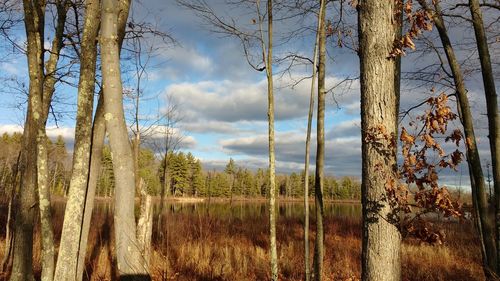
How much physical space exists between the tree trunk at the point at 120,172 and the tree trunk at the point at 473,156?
5363 mm

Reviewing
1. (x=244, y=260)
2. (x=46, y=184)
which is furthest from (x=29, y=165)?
(x=244, y=260)

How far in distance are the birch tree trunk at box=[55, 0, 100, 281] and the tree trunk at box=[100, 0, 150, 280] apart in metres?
1.46

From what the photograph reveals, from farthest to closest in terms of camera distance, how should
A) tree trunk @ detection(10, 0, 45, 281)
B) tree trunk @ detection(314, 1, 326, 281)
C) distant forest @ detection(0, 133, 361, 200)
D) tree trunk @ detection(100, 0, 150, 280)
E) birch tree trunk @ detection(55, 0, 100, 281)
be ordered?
1. distant forest @ detection(0, 133, 361, 200)
2. tree trunk @ detection(314, 1, 326, 281)
3. tree trunk @ detection(10, 0, 45, 281)
4. birch tree trunk @ detection(55, 0, 100, 281)
5. tree trunk @ detection(100, 0, 150, 280)

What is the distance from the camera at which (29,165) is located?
5496 millimetres

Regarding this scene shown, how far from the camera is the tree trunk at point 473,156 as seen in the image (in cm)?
649

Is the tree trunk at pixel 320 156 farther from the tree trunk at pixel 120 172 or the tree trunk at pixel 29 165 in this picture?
the tree trunk at pixel 29 165

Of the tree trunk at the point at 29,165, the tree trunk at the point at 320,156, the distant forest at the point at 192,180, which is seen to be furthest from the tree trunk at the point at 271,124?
the distant forest at the point at 192,180

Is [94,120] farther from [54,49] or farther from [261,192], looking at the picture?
[261,192]

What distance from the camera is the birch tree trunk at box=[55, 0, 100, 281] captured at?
4.14 metres

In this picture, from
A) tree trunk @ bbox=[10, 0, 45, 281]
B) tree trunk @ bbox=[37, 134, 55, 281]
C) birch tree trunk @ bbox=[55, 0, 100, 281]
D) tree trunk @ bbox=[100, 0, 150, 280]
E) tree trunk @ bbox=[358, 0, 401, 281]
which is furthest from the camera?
tree trunk @ bbox=[10, 0, 45, 281]

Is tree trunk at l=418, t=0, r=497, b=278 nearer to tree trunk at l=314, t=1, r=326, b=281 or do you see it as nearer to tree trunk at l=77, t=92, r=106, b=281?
tree trunk at l=314, t=1, r=326, b=281

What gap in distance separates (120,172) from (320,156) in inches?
137

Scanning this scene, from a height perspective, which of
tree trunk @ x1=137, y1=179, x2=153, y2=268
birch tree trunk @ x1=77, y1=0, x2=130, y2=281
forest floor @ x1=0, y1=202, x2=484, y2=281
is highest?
birch tree trunk @ x1=77, y1=0, x2=130, y2=281

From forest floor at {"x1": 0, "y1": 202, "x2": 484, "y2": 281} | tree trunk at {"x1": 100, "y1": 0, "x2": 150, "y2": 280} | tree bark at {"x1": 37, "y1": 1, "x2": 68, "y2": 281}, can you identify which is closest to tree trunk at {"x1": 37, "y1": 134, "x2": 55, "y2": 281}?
tree bark at {"x1": 37, "y1": 1, "x2": 68, "y2": 281}
